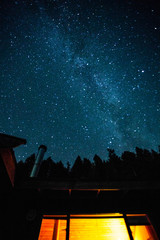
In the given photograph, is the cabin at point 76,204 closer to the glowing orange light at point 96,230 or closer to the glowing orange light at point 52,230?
the glowing orange light at point 52,230

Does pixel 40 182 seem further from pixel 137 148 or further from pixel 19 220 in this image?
pixel 137 148

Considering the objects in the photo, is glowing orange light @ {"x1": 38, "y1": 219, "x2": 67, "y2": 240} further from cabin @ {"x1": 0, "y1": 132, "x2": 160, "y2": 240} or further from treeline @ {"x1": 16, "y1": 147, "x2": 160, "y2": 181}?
treeline @ {"x1": 16, "y1": 147, "x2": 160, "y2": 181}

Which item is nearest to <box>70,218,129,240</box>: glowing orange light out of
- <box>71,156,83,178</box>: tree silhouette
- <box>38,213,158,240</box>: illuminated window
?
<box>38,213,158,240</box>: illuminated window

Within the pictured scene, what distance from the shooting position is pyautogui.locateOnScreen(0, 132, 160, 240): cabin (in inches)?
151

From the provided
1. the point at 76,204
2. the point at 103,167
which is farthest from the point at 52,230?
the point at 103,167

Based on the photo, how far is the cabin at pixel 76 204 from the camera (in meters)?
3.84

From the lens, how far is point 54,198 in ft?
14.9

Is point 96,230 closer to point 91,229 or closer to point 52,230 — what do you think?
point 91,229

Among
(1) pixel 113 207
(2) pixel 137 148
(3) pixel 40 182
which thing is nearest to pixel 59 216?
(3) pixel 40 182

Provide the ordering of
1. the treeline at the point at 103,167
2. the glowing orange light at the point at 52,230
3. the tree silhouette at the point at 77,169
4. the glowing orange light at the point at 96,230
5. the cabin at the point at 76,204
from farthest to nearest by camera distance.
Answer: the tree silhouette at the point at 77,169 → the treeline at the point at 103,167 → the glowing orange light at the point at 96,230 → the glowing orange light at the point at 52,230 → the cabin at the point at 76,204

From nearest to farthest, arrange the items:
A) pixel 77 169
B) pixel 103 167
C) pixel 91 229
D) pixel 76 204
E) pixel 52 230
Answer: pixel 76 204 < pixel 52 230 < pixel 91 229 < pixel 77 169 < pixel 103 167

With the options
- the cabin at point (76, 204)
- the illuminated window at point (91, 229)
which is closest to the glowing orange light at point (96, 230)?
the illuminated window at point (91, 229)

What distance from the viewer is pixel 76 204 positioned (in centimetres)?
449

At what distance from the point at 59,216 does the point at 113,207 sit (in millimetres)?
1916
